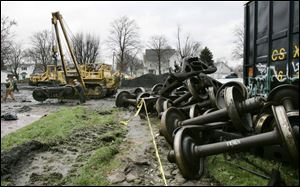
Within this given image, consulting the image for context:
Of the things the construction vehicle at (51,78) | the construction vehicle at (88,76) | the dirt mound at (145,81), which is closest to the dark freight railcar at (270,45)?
the construction vehicle at (88,76)

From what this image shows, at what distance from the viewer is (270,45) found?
504cm

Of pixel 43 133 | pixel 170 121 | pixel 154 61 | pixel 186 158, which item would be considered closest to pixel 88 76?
pixel 43 133

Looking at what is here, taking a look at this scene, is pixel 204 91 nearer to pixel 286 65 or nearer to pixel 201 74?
pixel 201 74

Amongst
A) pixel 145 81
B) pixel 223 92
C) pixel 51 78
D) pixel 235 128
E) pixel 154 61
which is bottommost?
pixel 235 128

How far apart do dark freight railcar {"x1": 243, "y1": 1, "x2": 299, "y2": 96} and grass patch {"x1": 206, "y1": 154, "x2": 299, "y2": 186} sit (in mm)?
1377

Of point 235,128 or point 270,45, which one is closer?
point 235,128

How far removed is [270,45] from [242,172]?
2.48 metres

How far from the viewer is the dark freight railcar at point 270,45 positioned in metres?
4.41

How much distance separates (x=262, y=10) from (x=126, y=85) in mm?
29399

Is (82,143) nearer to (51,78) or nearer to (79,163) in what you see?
(79,163)

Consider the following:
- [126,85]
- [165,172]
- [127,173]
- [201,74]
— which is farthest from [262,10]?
[126,85]

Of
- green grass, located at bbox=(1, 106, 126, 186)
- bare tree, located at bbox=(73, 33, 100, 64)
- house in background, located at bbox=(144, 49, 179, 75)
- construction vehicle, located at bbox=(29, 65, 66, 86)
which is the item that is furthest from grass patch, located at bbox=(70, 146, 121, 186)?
house in background, located at bbox=(144, 49, 179, 75)

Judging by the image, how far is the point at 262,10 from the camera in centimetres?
525

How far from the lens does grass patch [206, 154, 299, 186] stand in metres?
3.48
